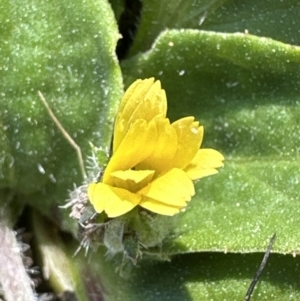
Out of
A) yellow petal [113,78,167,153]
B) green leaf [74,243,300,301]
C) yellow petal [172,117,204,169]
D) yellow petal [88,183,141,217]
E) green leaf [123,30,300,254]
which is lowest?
green leaf [74,243,300,301]

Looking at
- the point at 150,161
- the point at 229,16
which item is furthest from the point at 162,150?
the point at 229,16

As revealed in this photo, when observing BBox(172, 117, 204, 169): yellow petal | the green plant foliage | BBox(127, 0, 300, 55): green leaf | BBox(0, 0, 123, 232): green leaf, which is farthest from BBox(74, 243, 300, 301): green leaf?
BBox(127, 0, 300, 55): green leaf

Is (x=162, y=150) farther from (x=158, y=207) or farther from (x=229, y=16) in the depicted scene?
(x=229, y=16)

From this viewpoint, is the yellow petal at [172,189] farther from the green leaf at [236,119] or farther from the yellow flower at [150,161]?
the green leaf at [236,119]

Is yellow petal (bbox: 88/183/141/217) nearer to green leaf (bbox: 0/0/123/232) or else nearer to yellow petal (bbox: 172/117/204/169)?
yellow petal (bbox: 172/117/204/169)

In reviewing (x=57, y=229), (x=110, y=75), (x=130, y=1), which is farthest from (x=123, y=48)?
(x=57, y=229)

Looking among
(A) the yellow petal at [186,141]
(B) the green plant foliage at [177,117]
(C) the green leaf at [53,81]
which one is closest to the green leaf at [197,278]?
(B) the green plant foliage at [177,117]
